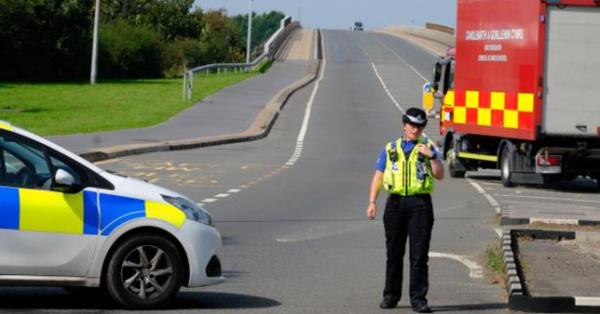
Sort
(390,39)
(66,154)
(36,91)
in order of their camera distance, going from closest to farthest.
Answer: (66,154), (36,91), (390,39)

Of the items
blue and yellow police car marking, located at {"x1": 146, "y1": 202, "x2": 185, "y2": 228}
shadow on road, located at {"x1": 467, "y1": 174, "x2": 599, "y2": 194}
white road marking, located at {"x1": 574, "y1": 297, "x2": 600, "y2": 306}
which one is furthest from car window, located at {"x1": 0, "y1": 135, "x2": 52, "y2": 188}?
shadow on road, located at {"x1": 467, "y1": 174, "x2": 599, "y2": 194}

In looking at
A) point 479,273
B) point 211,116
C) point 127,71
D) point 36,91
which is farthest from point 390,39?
point 479,273

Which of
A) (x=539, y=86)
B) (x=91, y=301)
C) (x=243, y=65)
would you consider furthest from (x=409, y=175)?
(x=243, y=65)

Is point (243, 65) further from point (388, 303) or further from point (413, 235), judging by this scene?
point (413, 235)

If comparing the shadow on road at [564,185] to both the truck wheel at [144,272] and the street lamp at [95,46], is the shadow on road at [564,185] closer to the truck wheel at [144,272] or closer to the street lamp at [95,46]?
the truck wheel at [144,272]

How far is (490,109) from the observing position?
82.6ft

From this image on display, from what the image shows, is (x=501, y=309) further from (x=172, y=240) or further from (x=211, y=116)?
(x=211, y=116)

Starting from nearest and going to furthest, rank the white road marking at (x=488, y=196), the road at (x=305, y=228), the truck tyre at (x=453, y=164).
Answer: the road at (x=305, y=228) < the white road marking at (x=488, y=196) < the truck tyre at (x=453, y=164)

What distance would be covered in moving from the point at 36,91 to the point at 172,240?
160ft

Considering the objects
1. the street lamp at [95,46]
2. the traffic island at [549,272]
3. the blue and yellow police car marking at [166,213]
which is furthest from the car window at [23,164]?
the street lamp at [95,46]

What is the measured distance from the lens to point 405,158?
10.2 m

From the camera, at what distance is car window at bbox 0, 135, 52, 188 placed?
970 cm

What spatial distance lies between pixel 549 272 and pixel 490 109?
13085mm

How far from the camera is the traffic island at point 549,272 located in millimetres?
10359
